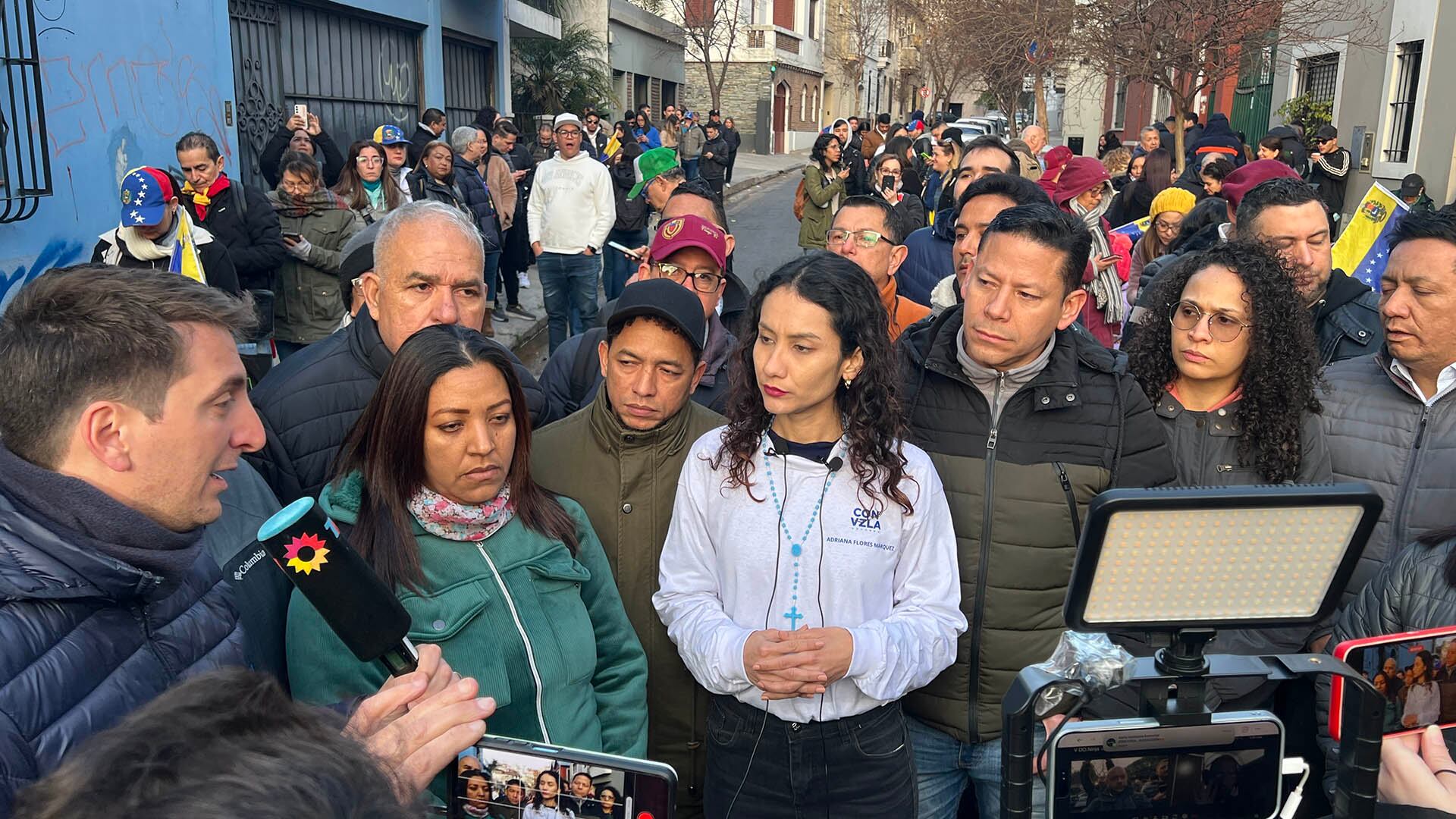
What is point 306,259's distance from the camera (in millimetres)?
6391

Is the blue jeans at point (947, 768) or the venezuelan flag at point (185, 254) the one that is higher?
the venezuelan flag at point (185, 254)

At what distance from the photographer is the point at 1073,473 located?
244 cm

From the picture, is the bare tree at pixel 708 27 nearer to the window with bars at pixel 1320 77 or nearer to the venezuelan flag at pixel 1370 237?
the window with bars at pixel 1320 77

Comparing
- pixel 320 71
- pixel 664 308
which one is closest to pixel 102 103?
pixel 320 71

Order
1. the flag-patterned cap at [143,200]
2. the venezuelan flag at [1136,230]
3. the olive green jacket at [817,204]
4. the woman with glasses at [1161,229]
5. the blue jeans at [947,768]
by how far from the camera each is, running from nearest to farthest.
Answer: the blue jeans at [947,768] → the flag-patterned cap at [143,200] → the woman with glasses at [1161,229] → the venezuelan flag at [1136,230] → the olive green jacket at [817,204]

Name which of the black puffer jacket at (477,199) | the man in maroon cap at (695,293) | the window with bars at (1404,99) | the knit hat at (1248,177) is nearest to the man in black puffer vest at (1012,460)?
the man in maroon cap at (695,293)

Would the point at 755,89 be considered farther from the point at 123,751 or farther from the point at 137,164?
the point at 123,751

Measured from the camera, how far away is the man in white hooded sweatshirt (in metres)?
8.80

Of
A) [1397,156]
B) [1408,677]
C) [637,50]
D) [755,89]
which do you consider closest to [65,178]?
[1408,677]

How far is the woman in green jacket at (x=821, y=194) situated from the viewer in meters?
10.3

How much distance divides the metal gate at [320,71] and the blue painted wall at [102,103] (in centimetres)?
110

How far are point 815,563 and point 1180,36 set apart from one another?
11.1 m

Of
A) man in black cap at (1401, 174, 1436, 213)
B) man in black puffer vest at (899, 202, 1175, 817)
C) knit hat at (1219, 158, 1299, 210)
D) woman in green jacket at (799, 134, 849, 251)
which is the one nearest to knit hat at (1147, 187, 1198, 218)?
knit hat at (1219, 158, 1299, 210)

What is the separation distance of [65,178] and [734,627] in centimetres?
681
